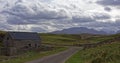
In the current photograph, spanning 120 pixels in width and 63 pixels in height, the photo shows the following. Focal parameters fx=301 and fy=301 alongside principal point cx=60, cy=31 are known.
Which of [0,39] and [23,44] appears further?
[0,39]

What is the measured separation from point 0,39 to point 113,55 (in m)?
92.5

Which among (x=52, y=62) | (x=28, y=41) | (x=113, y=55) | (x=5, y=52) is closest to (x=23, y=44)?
(x=28, y=41)

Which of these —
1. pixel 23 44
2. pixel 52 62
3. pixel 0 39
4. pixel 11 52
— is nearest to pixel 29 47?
pixel 23 44

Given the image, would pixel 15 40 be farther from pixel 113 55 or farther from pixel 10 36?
pixel 113 55

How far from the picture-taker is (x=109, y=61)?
34.6m

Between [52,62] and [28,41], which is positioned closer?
[52,62]

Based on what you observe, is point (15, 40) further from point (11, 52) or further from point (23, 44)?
point (11, 52)

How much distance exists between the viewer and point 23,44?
109 meters

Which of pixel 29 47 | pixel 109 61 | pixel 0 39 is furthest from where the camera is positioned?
pixel 0 39

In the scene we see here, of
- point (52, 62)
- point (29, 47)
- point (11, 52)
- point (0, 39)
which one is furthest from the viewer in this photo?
point (0, 39)

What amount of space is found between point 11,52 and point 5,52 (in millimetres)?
2191

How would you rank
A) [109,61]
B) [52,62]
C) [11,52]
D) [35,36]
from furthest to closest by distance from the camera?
[35,36] → [11,52] → [52,62] → [109,61]

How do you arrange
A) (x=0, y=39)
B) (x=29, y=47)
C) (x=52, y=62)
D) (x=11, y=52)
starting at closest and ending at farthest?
(x=52, y=62) → (x=11, y=52) → (x=29, y=47) → (x=0, y=39)

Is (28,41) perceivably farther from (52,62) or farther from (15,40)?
(52,62)
